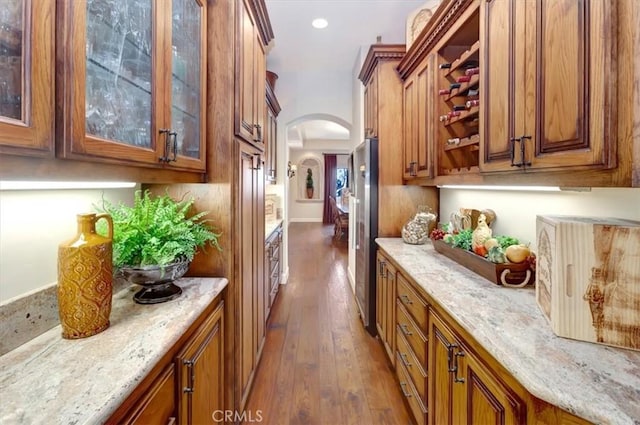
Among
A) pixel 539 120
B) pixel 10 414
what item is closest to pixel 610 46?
pixel 539 120

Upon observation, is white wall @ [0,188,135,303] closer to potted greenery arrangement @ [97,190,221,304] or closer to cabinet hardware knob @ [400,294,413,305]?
potted greenery arrangement @ [97,190,221,304]

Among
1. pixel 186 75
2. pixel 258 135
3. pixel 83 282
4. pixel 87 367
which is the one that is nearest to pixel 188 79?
pixel 186 75

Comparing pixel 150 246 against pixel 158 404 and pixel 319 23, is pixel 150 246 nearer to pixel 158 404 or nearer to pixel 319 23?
pixel 158 404

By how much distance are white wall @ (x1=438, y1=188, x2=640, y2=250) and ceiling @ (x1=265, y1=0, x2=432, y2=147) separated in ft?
6.31

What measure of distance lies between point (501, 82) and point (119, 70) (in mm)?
1511

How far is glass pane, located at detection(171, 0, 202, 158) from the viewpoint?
1.42 meters

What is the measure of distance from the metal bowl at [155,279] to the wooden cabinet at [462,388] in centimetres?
114

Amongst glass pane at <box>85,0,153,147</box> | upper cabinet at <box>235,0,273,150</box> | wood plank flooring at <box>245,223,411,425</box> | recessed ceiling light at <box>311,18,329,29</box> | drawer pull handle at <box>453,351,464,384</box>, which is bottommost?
wood plank flooring at <box>245,223,411,425</box>

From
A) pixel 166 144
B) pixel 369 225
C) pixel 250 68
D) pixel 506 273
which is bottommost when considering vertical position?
pixel 506 273

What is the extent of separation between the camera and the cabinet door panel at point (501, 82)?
132cm

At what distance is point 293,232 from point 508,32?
8.71 m

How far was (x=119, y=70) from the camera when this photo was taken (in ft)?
3.51

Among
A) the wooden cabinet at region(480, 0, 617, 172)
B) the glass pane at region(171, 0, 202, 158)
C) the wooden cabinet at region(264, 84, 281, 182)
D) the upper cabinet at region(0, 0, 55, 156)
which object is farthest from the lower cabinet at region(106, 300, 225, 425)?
the wooden cabinet at region(264, 84, 281, 182)

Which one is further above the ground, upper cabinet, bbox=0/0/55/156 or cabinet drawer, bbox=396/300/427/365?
upper cabinet, bbox=0/0/55/156
